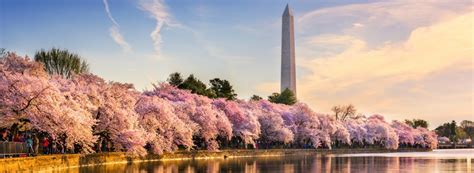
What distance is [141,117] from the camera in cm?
6588

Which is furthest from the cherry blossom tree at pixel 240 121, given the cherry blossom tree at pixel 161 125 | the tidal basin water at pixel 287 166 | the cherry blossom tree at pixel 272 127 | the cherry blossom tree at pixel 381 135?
the cherry blossom tree at pixel 381 135

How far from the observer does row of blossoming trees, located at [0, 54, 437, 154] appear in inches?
1753

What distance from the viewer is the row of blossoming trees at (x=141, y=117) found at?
44.5 metres

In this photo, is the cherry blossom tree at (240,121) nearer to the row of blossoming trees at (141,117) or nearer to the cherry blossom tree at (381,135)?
the row of blossoming trees at (141,117)

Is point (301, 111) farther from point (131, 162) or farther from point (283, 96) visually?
point (131, 162)

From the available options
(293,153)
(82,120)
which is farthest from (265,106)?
(82,120)

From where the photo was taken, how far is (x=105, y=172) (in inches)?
1705

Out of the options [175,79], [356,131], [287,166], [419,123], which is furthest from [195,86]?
[419,123]

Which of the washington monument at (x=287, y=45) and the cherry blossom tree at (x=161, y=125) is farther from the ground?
the washington monument at (x=287, y=45)

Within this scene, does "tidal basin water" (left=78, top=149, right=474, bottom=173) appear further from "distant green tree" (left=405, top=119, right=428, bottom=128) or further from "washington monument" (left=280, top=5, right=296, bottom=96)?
"distant green tree" (left=405, top=119, right=428, bottom=128)

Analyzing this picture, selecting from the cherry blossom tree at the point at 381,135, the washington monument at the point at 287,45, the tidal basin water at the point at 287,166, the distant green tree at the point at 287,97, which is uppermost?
the washington monument at the point at 287,45

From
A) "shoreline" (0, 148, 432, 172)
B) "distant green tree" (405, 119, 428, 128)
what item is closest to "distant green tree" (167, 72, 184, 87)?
"shoreline" (0, 148, 432, 172)

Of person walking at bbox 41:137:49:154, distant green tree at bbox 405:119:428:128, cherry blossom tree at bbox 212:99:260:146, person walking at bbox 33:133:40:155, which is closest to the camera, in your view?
person walking at bbox 33:133:40:155

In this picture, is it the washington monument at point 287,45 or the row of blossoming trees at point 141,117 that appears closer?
the row of blossoming trees at point 141,117
